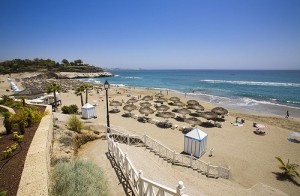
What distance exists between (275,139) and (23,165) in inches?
822

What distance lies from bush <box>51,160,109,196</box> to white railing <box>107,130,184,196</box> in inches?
41.3

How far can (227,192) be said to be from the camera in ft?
26.5

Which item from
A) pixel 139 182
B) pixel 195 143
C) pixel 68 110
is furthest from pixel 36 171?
pixel 68 110

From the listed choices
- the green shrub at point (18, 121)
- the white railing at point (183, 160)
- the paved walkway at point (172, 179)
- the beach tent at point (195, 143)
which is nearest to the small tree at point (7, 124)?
the green shrub at point (18, 121)

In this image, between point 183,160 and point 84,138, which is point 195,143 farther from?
point 84,138

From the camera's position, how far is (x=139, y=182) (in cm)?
555

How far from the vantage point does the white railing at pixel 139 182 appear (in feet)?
14.2

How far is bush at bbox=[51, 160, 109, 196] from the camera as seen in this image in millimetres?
4797

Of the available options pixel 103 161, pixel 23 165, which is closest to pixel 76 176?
pixel 23 165

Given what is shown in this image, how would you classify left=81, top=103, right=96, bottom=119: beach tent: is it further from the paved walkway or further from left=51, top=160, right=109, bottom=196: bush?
left=51, top=160, right=109, bottom=196: bush

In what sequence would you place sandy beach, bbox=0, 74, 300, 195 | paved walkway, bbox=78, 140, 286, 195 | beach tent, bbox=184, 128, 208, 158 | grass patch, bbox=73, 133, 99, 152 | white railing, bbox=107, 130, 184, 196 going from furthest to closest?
beach tent, bbox=184, 128, 208, 158, grass patch, bbox=73, 133, 99, 152, sandy beach, bbox=0, 74, 300, 195, paved walkway, bbox=78, 140, 286, 195, white railing, bbox=107, 130, 184, 196

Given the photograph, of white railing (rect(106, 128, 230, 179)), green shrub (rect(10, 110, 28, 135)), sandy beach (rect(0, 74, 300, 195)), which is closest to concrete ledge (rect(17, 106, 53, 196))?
green shrub (rect(10, 110, 28, 135))

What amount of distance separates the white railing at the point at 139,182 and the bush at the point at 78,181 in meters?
1.05

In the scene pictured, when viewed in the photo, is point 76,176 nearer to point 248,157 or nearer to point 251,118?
point 248,157
